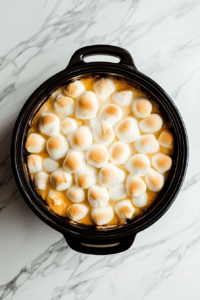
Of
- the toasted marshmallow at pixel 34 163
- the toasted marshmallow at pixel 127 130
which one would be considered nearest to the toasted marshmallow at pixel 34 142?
the toasted marshmallow at pixel 34 163

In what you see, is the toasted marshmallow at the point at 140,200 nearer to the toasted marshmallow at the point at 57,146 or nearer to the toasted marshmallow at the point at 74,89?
the toasted marshmallow at the point at 57,146

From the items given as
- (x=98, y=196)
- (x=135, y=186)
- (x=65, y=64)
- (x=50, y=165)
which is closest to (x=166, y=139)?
(x=135, y=186)

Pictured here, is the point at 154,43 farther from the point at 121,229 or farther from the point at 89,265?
the point at 89,265

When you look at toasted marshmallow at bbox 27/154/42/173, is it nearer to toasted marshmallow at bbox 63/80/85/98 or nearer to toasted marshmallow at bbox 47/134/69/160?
toasted marshmallow at bbox 47/134/69/160

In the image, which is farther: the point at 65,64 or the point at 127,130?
the point at 65,64

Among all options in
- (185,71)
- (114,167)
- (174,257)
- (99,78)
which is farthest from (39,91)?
(174,257)

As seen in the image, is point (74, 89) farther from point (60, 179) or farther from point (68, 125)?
point (60, 179)
